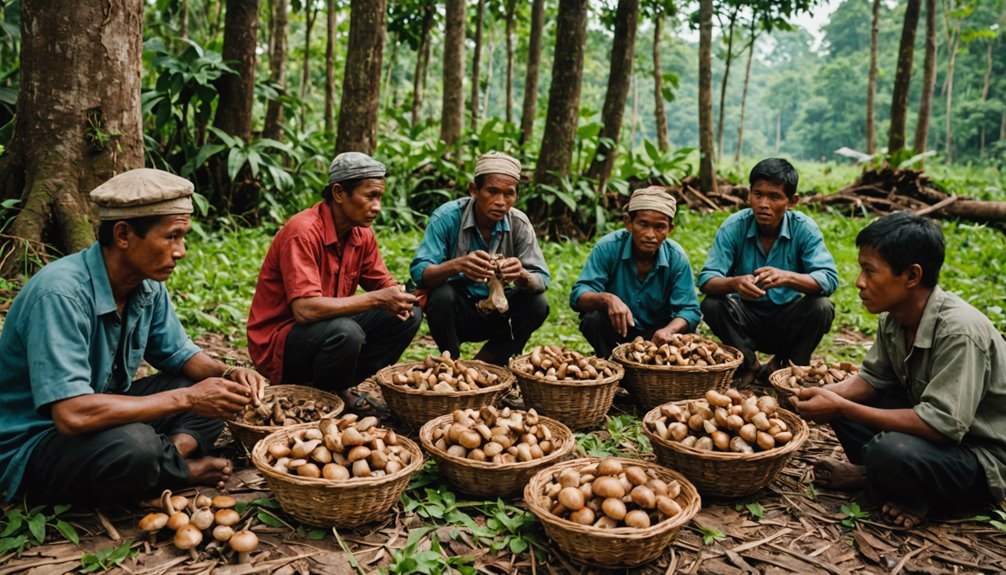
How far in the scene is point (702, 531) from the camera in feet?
9.21

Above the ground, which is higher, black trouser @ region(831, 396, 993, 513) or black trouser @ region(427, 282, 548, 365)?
black trouser @ region(427, 282, 548, 365)

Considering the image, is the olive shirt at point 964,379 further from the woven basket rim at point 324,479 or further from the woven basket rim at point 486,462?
the woven basket rim at point 324,479

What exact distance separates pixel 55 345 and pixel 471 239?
103 inches

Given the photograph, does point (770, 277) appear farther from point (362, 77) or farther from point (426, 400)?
point (362, 77)

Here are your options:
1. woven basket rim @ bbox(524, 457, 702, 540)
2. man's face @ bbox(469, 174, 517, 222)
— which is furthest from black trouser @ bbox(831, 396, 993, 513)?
man's face @ bbox(469, 174, 517, 222)

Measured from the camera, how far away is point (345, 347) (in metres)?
3.63

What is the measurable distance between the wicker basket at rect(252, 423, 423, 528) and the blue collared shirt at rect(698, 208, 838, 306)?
2759 mm

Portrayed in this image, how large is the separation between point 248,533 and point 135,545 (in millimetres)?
425

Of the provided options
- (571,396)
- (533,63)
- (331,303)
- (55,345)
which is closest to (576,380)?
(571,396)

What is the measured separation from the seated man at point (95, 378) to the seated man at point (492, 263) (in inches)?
69.2

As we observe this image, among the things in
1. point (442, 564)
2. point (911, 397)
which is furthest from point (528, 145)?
point (442, 564)

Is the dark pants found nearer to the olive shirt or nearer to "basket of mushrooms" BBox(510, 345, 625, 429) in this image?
"basket of mushrooms" BBox(510, 345, 625, 429)

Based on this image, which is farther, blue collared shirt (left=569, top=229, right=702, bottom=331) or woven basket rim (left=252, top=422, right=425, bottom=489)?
blue collared shirt (left=569, top=229, right=702, bottom=331)

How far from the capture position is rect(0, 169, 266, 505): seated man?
243 centimetres
